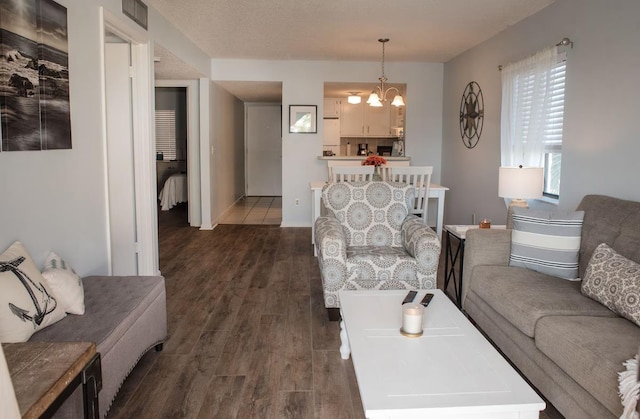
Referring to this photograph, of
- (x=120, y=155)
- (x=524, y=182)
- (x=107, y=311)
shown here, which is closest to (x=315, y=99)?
(x=120, y=155)

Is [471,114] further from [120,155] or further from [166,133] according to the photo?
[166,133]

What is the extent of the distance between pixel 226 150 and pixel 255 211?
117 centimetres

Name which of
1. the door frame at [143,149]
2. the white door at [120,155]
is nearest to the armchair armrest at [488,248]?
the door frame at [143,149]

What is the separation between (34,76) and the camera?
236 cm

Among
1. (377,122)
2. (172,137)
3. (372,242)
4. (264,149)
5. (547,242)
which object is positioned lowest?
(372,242)

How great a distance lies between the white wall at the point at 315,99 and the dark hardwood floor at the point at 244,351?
2154 mm

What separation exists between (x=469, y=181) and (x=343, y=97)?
503cm

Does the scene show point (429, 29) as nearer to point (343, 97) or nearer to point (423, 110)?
point (423, 110)

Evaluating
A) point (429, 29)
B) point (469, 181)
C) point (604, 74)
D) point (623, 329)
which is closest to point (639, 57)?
point (604, 74)

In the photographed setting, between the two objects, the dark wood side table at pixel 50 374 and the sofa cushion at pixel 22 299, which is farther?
the sofa cushion at pixel 22 299

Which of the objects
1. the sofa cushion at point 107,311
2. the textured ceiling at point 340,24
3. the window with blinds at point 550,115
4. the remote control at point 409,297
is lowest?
the sofa cushion at point 107,311

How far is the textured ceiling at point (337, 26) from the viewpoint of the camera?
4152 mm

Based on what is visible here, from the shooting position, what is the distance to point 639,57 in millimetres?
3051

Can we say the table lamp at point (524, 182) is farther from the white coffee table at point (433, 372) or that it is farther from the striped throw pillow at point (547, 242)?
the white coffee table at point (433, 372)
